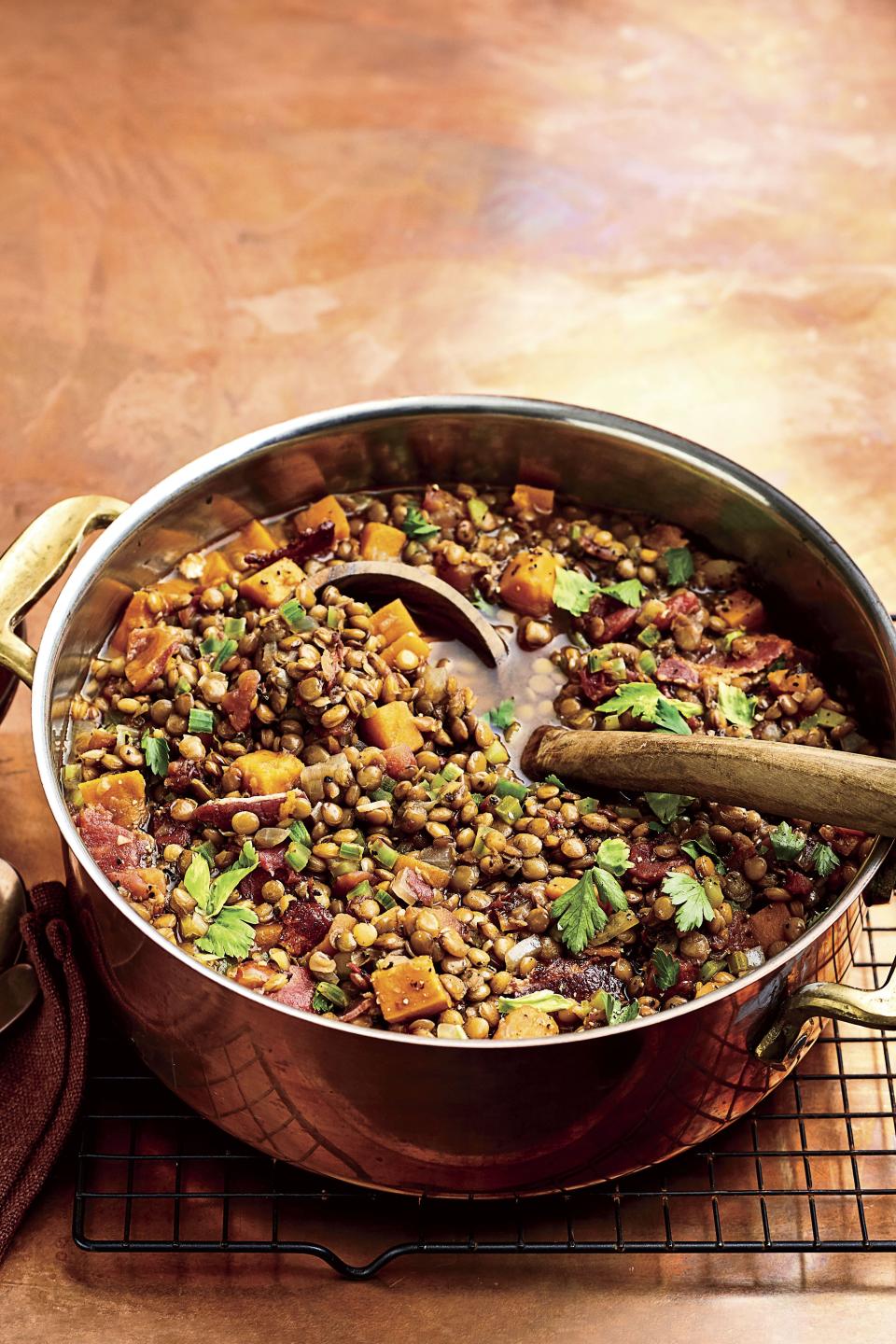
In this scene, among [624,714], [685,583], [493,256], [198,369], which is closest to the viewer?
[624,714]

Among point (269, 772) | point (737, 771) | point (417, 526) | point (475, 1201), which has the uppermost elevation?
point (737, 771)

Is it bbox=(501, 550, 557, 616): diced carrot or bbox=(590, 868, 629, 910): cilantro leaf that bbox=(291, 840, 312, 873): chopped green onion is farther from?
bbox=(501, 550, 557, 616): diced carrot

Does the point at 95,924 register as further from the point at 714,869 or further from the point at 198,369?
the point at 198,369

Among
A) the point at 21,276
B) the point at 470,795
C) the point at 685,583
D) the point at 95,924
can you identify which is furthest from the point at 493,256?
the point at 95,924

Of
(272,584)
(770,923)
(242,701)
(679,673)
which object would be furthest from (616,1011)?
(272,584)

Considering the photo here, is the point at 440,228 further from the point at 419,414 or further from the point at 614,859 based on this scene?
the point at 614,859

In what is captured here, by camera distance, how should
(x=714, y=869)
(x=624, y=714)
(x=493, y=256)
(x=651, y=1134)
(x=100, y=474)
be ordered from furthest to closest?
(x=493, y=256) < (x=100, y=474) < (x=624, y=714) < (x=714, y=869) < (x=651, y=1134)
